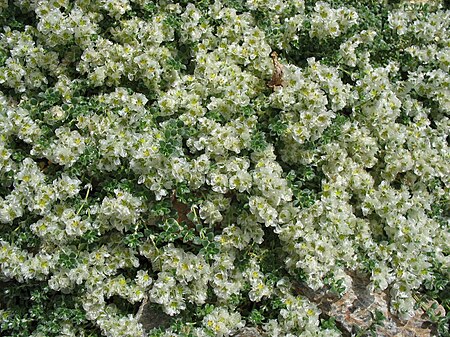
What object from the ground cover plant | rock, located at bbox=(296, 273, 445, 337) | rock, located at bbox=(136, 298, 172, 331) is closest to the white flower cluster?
the ground cover plant

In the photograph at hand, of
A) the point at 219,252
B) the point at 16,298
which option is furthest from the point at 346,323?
the point at 16,298

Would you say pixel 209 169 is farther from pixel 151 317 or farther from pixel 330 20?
pixel 330 20

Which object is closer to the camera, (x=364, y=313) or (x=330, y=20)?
(x=364, y=313)

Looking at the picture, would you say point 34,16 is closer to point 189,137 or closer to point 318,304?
point 189,137

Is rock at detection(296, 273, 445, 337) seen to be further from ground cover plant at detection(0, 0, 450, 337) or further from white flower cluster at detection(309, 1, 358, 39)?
white flower cluster at detection(309, 1, 358, 39)

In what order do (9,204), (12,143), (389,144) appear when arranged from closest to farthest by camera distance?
(9,204), (12,143), (389,144)

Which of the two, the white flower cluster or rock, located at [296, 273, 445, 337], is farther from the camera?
the white flower cluster

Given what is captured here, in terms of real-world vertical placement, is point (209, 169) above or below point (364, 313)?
above

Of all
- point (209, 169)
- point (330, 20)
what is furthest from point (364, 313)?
point (330, 20)

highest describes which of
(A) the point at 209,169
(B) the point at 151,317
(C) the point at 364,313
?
(A) the point at 209,169
